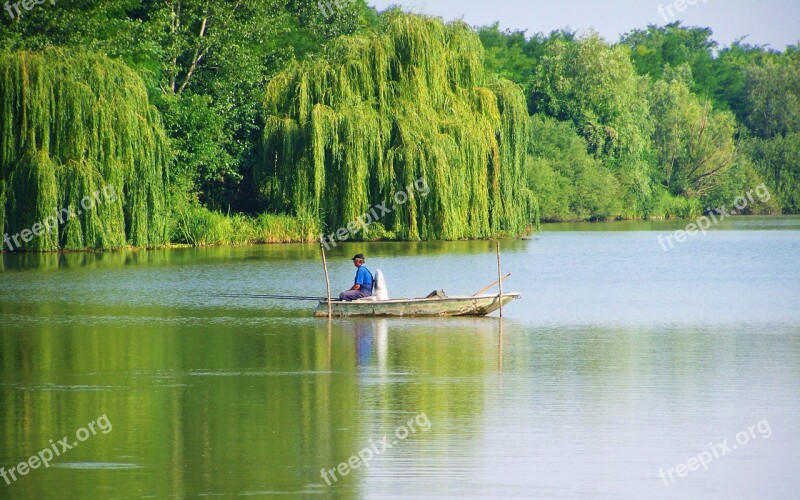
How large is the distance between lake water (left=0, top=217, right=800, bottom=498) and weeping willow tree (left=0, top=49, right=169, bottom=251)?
667 centimetres

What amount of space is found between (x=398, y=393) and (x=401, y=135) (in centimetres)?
2855

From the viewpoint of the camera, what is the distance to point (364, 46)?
4541cm

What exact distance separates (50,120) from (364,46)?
12796 millimetres

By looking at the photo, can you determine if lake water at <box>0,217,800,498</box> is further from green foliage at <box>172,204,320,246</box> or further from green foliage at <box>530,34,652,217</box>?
green foliage at <box>530,34,652,217</box>

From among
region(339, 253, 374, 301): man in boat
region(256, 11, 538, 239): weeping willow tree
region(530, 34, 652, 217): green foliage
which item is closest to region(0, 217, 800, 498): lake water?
region(339, 253, 374, 301): man in boat

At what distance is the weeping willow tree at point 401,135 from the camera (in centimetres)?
4316

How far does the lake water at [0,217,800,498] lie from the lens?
37.6 ft

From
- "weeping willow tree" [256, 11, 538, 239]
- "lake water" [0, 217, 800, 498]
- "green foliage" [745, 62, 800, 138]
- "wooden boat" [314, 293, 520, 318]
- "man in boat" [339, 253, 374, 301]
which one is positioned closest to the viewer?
"lake water" [0, 217, 800, 498]

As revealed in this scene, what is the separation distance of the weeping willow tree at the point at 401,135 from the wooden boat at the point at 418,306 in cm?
1945

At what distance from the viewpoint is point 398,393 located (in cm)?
1551

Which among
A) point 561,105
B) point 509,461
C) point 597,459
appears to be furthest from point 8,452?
point 561,105

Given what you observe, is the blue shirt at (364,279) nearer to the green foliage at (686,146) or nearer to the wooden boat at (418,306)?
the wooden boat at (418,306)

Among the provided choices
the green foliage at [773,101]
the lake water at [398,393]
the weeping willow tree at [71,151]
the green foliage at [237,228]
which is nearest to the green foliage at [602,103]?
the green foliage at [773,101]

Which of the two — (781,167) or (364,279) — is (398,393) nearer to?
(364,279)
